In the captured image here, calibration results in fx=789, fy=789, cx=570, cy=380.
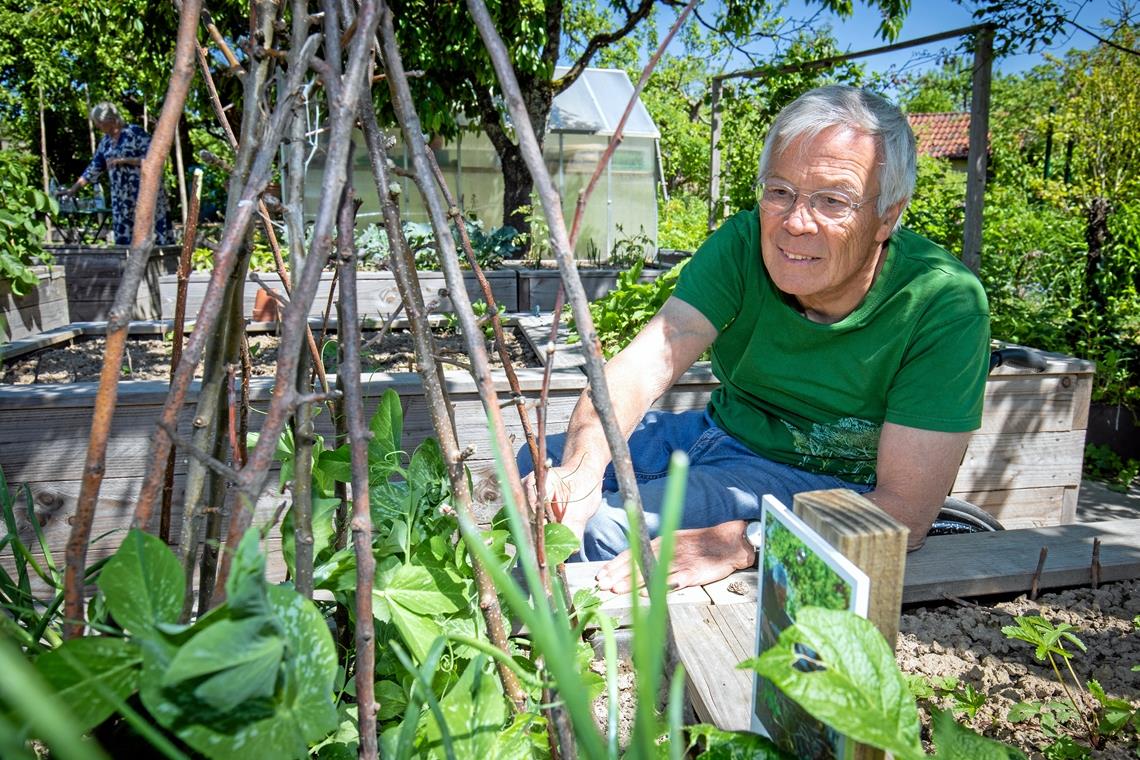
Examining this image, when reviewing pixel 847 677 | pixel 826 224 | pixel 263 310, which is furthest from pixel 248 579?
pixel 263 310

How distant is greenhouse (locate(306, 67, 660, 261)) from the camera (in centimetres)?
1303

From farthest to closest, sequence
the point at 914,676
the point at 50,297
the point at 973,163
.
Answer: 1. the point at 50,297
2. the point at 973,163
3. the point at 914,676

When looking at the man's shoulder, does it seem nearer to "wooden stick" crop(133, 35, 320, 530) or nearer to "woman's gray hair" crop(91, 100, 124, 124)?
"wooden stick" crop(133, 35, 320, 530)

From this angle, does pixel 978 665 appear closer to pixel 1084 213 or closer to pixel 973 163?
pixel 973 163

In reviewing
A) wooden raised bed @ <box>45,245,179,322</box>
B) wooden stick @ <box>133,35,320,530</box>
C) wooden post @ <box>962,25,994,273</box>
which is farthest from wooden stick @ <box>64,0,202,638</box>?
wooden raised bed @ <box>45,245,179,322</box>

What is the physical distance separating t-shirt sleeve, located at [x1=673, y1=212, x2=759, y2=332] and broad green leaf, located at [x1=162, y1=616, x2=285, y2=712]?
1.67 meters

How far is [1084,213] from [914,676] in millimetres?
6242

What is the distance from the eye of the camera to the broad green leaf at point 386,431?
99 cm

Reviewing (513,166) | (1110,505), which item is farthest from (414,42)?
(1110,505)

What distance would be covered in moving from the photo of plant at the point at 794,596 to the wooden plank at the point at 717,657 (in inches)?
6.4

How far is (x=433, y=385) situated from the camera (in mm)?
800

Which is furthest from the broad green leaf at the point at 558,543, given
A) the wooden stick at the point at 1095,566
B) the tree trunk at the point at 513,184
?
the tree trunk at the point at 513,184

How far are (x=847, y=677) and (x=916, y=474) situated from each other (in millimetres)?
1181

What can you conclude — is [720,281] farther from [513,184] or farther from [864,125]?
[513,184]
